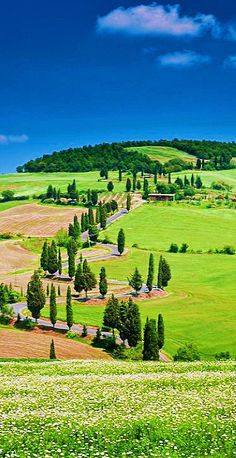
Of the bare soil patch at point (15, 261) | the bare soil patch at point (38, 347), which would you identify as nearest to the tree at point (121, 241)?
the bare soil patch at point (15, 261)

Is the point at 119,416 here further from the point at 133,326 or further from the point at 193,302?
the point at 193,302

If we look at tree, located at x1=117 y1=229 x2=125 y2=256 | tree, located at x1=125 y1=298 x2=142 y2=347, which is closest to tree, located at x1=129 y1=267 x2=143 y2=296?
tree, located at x1=125 y1=298 x2=142 y2=347

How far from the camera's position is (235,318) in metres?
111

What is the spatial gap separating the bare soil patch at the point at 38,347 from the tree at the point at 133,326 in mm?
6542

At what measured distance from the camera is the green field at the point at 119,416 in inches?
859

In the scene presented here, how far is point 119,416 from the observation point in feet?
83.8

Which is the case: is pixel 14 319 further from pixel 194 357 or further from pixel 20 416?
pixel 20 416

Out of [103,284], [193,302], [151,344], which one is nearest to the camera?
[151,344]

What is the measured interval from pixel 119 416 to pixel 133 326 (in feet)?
236

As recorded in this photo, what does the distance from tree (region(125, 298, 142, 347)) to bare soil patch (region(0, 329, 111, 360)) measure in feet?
21.5

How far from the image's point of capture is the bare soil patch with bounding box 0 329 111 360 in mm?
81688

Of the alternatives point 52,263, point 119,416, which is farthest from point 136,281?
point 119,416

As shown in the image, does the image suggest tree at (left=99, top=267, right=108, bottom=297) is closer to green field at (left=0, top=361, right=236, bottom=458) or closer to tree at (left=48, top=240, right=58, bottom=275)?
tree at (left=48, top=240, right=58, bottom=275)

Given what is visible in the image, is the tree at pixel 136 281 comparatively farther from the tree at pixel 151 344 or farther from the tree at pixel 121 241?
the tree at pixel 151 344
